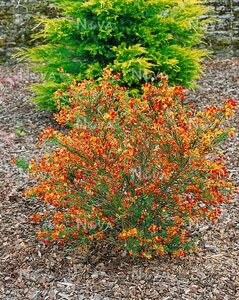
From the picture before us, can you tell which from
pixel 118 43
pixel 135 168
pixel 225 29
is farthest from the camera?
pixel 225 29

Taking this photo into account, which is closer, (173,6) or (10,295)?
(10,295)

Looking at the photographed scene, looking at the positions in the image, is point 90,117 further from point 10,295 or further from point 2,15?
point 2,15

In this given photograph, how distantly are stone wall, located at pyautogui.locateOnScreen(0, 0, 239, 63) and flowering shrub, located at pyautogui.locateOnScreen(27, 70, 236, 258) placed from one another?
5938 millimetres

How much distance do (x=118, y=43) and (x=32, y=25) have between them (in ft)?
10.6

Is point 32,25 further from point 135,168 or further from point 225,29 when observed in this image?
point 135,168

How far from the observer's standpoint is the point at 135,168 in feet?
12.7

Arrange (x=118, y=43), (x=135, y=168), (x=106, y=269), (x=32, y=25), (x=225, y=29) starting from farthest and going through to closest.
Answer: (x=32, y=25), (x=225, y=29), (x=118, y=43), (x=106, y=269), (x=135, y=168)

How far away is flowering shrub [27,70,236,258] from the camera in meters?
3.68

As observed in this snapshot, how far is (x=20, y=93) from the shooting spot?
8133 millimetres

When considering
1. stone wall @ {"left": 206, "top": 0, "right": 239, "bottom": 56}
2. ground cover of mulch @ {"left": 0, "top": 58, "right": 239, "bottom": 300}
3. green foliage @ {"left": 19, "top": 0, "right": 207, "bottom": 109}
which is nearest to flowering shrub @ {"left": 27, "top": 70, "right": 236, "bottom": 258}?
ground cover of mulch @ {"left": 0, "top": 58, "right": 239, "bottom": 300}

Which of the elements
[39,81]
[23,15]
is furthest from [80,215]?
[23,15]

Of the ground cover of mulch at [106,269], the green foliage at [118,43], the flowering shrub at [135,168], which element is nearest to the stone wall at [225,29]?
the green foliage at [118,43]

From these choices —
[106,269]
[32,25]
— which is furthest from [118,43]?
[106,269]

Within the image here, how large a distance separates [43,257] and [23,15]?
6.45m
